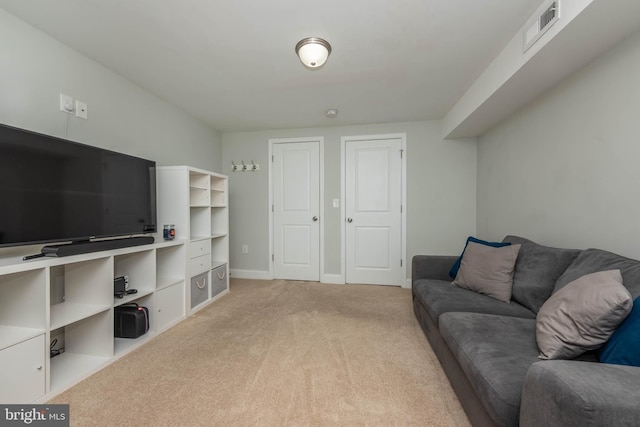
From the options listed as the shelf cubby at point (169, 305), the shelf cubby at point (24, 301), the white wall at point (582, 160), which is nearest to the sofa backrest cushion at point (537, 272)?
the white wall at point (582, 160)

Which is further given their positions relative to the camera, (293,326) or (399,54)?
(293,326)

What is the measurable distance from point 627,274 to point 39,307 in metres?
2.96

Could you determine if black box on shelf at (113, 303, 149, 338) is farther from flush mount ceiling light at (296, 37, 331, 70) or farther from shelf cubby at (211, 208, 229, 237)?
flush mount ceiling light at (296, 37, 331, 70)

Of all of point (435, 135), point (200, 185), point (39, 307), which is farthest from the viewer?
point (435, 135)

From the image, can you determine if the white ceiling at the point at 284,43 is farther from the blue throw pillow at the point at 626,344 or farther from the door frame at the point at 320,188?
the blue throw pillow at the point at 626,344

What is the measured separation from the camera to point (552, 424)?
2.52 ft

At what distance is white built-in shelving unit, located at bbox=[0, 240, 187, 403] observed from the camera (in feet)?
4.60

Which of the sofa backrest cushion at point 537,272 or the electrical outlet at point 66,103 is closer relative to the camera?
the sofa backrest cushion at point 537,272

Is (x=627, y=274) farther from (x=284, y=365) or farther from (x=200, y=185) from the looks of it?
(x=200, y=185)

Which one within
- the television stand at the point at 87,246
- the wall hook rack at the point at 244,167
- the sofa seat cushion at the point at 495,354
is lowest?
the sofa seat cushion at the point at 495,354

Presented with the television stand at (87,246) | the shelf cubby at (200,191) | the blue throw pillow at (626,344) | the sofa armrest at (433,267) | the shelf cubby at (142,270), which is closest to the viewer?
the blue throw pillow at (626,344)

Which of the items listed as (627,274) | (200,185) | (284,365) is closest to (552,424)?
(627,274)

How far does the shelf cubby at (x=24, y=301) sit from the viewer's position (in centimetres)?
148

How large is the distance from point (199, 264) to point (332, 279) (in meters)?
1.85
